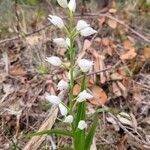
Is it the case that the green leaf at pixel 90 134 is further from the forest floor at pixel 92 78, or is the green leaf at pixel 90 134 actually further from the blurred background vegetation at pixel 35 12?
the blurred background vegetation at pixel 35 12

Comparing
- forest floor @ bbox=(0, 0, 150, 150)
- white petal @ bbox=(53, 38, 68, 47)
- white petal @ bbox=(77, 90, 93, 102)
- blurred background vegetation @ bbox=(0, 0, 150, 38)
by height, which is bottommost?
forest floor @ bbox=(0, 0, 150, 150)

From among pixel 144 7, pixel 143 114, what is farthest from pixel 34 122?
pixel 144 7

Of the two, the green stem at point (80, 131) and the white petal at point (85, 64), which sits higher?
the white petal at point (85, 64)

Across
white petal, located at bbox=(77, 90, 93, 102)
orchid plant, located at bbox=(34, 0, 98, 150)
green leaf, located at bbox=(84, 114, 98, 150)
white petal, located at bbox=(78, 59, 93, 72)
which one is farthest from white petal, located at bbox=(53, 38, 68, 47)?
green leaf, located at bbox=(84, 114, 98, 150)

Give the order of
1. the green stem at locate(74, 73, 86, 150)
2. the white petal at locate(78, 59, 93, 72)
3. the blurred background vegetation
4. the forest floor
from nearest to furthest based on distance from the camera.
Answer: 1. the white petal at locate(78, 59, 93, 72)
2. the green stem at locate(74, 73, 86, 150)
3. the forest floor
4. the blurred background vegetation

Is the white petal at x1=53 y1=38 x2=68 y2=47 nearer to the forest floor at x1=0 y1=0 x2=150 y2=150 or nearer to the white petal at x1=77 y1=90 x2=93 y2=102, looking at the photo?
the white petal at x1=77 y1=90 x2=93 y2=102

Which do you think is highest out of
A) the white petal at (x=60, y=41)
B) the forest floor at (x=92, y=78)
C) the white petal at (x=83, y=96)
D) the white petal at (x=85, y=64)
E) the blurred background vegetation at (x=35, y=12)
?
the white petal at (x=60, y=41)

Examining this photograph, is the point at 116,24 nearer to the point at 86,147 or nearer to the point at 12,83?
the point at 12,83

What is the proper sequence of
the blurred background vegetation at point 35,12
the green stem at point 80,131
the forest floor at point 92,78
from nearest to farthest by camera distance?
the green stem at point 80,131, the forest floor at point 92,78, the blurred background vegetation at point 35,12

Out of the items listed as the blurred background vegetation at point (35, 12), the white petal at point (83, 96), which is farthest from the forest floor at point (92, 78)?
the white petal at point (83, 96)
